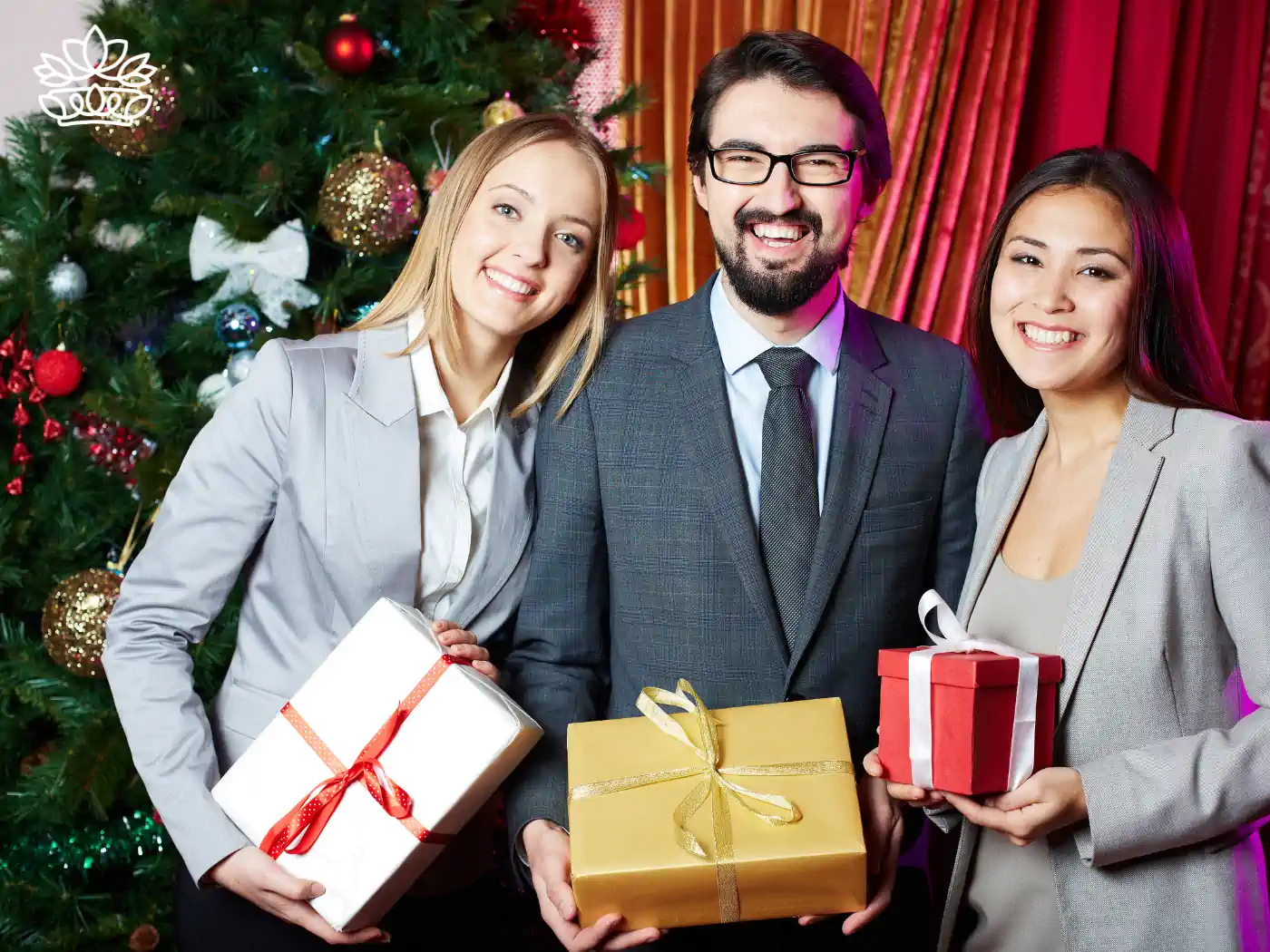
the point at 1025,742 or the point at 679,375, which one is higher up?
the point at 679,375

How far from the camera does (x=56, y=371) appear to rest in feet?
8.95

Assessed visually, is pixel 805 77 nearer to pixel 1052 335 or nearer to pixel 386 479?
pixel 1052 335

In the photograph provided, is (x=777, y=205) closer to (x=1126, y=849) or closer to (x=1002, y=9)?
(x=1126, y=849)

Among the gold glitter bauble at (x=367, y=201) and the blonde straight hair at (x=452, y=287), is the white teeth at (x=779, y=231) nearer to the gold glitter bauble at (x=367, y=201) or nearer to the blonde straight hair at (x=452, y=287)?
the blonde straight hair at (x=452, y=287)

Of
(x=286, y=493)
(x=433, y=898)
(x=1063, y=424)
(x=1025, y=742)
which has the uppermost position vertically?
(x=1063, y=424)

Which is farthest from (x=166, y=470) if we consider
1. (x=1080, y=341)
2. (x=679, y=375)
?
(x=1080, y=341)

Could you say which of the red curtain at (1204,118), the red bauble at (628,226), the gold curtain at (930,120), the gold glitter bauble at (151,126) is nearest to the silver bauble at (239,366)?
the gold glitter bauble at (151,126)

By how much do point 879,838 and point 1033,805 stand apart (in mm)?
243

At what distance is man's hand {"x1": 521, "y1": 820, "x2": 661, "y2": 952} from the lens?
1.47 m

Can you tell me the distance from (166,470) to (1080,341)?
6.74ft

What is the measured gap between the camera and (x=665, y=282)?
12.7 feet

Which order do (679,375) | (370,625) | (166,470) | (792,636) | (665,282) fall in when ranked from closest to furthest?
(370,625) → (792,636) → (679,375) → (166,470) → (665,282)

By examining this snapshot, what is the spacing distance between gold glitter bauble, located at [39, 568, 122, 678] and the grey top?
2.01 metres

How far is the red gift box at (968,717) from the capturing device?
1.40 meters
